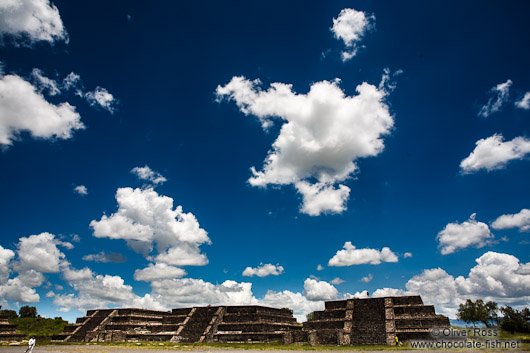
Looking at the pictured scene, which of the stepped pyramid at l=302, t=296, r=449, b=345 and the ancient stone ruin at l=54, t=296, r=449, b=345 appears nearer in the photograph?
the stepped pyramid at l=302, t=296, r=449, b=345

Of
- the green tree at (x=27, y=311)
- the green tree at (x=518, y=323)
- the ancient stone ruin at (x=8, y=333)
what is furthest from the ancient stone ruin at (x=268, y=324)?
the green tree at (x=27, y=311)

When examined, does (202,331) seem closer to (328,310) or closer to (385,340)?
(328,310)

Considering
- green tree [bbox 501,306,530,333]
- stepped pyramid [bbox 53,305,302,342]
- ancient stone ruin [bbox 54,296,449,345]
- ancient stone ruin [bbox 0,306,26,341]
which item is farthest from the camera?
green tree [bbox 501,306,530,333]

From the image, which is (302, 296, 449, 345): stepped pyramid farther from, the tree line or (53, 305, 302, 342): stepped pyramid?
the tree line

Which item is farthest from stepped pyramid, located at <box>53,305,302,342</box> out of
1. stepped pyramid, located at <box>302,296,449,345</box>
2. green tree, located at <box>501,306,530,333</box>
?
green tree, located at <box>501,306,530,333</box>

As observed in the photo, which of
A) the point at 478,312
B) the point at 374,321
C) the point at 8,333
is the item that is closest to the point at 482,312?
the point at 478,312

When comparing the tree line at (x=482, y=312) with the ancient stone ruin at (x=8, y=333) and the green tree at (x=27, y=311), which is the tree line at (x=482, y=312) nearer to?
the ancient stone ruin at (x=8, y=333)

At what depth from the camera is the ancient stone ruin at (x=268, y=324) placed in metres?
29.5

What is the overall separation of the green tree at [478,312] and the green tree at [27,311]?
89.0 metres

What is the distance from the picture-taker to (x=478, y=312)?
182 feet

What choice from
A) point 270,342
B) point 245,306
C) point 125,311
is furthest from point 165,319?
point 270,342

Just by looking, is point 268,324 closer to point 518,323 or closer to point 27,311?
point 518,323

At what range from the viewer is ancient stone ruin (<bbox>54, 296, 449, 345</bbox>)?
29525mm

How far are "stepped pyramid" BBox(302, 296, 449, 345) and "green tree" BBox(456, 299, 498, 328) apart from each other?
104 ft
